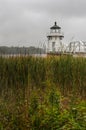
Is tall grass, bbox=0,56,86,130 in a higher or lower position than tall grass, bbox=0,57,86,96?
lower

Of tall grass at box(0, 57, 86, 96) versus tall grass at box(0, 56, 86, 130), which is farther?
tall grass at box(0, 57, 86, 96)

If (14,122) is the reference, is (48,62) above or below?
above

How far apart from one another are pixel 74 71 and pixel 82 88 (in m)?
1.18

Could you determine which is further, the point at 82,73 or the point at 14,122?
the point at 82,73

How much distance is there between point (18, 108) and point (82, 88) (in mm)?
3018

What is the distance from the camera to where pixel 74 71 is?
9.16m

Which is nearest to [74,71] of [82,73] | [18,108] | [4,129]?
[82,73]

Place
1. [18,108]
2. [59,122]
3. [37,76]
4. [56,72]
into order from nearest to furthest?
1. [59,122]
2. [18,108]
3. [37,76]
4. [56,72]

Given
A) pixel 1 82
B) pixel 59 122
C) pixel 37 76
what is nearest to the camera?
pixel 59 122

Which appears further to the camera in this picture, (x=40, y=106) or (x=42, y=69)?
(x=42, y=69)

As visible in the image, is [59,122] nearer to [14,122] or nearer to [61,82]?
[14,122]

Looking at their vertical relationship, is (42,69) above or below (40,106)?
above

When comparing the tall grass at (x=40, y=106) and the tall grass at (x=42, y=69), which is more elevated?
the tall grass at (x=42, y=69)

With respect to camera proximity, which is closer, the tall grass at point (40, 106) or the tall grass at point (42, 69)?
the tall grass at point (40, 106)
